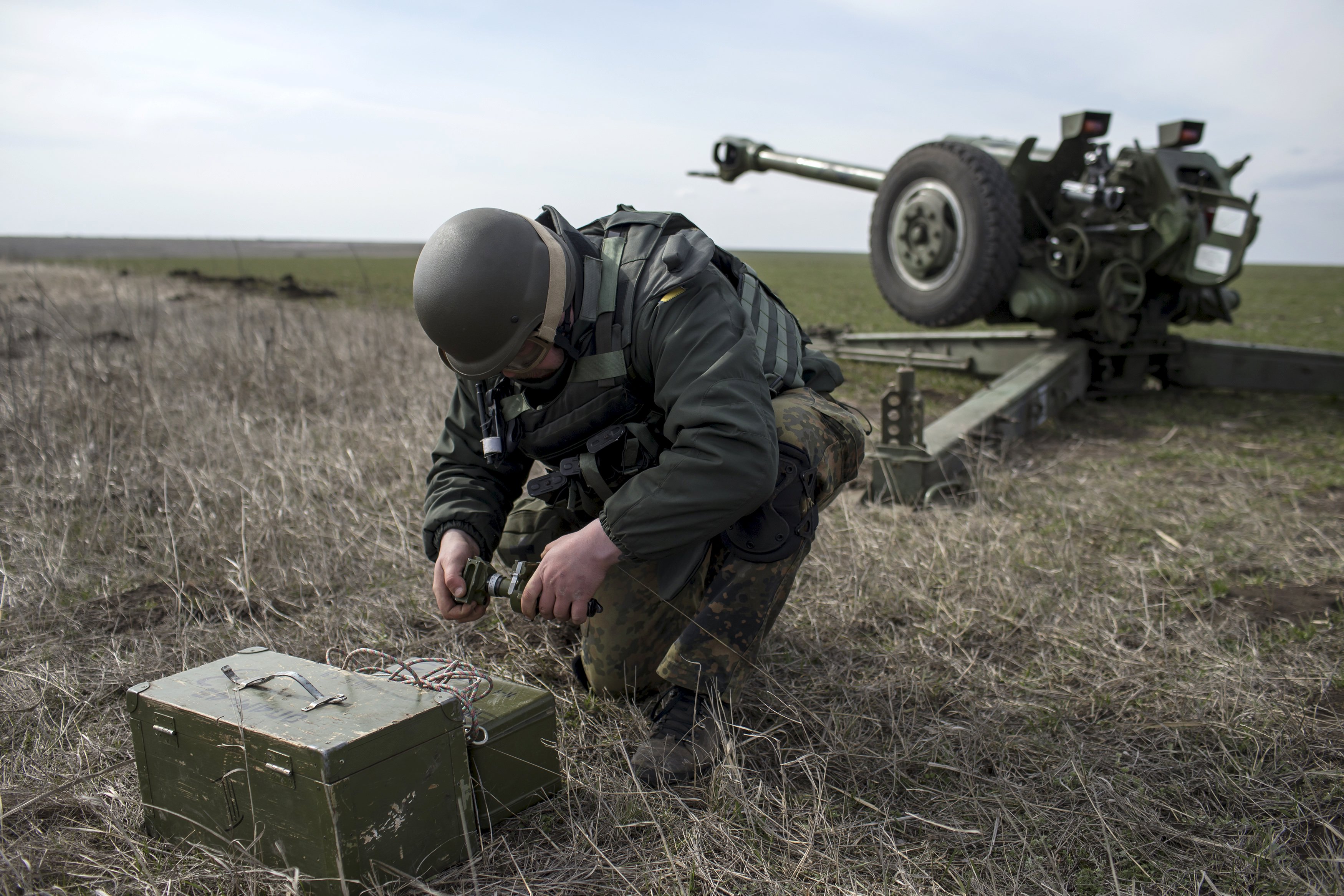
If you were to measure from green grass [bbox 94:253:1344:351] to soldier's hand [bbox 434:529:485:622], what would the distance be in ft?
21.5

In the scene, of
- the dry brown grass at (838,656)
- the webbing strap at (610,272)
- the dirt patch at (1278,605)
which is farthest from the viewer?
the dirt patch at (1278,605)

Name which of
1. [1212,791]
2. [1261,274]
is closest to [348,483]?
[1212,791]

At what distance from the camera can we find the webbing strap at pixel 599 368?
2.21 meters

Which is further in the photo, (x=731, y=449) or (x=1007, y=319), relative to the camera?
(x=1007, y=319)

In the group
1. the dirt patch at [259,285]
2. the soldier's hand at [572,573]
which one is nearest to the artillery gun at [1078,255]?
the soldier's hand at [572,573]

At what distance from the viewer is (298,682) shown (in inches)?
71.7

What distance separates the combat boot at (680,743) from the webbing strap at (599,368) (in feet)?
2.62

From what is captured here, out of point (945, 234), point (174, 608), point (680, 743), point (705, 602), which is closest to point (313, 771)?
point (680, 743)

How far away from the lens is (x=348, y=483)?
418cm

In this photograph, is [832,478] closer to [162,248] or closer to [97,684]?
[97,684]

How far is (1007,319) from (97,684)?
595 centimetres

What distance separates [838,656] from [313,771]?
165 centimetres

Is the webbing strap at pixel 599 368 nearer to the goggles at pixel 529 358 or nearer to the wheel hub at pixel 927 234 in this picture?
the goggles at pixel 529 358

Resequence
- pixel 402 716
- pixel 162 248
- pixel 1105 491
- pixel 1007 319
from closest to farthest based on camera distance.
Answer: pixel 402 716
pixel 1105 491
pixel 1007 319
pixel 162 248
